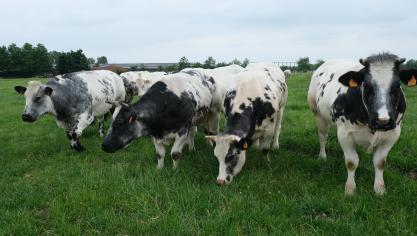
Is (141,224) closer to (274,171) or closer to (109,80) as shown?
(274,171)

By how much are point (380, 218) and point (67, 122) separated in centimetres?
746

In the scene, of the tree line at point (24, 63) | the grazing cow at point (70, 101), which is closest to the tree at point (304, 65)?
the tree line at point (24, 63)

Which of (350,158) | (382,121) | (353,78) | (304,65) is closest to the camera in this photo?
(382,121)

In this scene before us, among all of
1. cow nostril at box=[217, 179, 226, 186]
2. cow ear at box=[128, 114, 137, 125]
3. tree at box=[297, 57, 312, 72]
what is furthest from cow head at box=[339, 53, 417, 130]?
tree at box=[297, 57, 312, 72]

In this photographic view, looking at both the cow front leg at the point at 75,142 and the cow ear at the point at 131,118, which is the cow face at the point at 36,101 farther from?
the cow ear at the point at 131,118

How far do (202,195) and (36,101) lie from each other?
211 inches

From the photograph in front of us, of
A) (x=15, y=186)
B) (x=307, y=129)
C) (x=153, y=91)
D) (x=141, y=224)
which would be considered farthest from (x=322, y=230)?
(x=307, y=129)

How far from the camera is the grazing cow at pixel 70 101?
938 cm

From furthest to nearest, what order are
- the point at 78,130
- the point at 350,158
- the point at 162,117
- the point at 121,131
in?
1. the point at 78,130
2. the point at 162,117
3. the point at 121,131
4. the point at 350,158

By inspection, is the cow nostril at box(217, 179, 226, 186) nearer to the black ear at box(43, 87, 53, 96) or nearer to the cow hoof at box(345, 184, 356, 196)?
the cow hoof at box(345, 184, 356, 196)

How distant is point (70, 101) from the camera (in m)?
9.93

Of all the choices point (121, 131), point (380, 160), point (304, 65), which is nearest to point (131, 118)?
point (121, 131)

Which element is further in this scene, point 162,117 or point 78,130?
point 78,130

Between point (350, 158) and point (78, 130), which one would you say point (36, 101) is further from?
point (350, 158)
